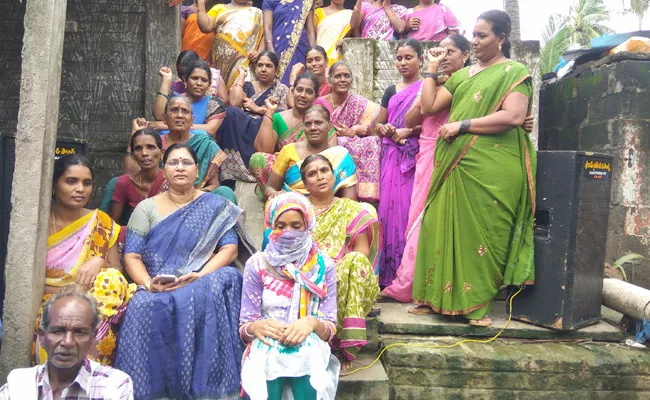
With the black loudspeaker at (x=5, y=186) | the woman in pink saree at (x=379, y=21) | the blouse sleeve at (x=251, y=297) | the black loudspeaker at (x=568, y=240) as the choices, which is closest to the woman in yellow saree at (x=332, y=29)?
A: the woman in pink saree at (x=379, y=21)

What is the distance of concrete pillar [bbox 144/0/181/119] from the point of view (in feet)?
20.9

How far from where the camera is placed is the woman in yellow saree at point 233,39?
670 cm

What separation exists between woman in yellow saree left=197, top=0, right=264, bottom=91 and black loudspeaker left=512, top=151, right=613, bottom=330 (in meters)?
3.90

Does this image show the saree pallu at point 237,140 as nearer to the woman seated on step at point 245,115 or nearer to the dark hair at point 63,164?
the woman seated on step at point 245,115

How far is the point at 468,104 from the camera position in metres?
4.04

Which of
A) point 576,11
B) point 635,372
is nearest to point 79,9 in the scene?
point 635,372

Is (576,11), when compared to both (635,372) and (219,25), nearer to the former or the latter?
(219,25)

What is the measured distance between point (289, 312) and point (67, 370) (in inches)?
45.4

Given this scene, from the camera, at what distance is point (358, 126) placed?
5.05m

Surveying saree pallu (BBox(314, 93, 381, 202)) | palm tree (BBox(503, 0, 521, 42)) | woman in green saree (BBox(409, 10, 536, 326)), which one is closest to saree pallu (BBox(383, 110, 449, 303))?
woman in green saree (BBox(409, 10, 536, 326))

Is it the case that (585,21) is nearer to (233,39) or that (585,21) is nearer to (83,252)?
(233,39)

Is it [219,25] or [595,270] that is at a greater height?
[219,25]

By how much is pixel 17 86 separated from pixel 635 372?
20.8ft

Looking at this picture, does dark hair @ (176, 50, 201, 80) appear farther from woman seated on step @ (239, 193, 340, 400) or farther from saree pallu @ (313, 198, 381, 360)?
woman seated on step @ (239, 193, 340, 400)
